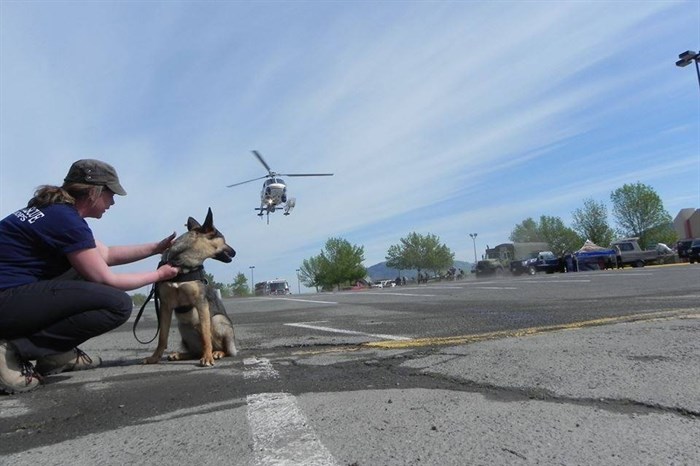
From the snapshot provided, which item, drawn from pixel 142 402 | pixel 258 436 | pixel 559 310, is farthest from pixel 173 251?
pixel 559 310

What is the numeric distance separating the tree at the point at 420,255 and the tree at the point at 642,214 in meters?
39.2

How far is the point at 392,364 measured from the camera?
393cm

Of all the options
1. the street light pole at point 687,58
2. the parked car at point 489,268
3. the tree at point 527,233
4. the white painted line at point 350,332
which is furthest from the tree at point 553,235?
the white painted line at point 350,332

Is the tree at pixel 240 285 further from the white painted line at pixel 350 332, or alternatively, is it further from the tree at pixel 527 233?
the white painted line at pixel 350 332

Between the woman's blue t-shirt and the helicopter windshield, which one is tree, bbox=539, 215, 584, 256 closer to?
the helicopter windshield

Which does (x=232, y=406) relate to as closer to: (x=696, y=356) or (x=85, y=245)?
(x=85, y=245)

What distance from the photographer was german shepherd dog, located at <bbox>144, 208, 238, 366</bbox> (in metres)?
4.57

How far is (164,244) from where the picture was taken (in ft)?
15.6

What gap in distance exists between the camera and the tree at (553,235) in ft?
292

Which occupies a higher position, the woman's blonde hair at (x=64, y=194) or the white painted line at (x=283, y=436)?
the woman's blonde hair at (x=64, y=194)

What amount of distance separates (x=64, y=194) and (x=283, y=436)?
2480 mm

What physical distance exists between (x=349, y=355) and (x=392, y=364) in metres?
0.67

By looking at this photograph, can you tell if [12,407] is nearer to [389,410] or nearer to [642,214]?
[389,410]

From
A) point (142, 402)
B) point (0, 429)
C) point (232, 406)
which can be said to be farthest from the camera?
point (142, 402)
